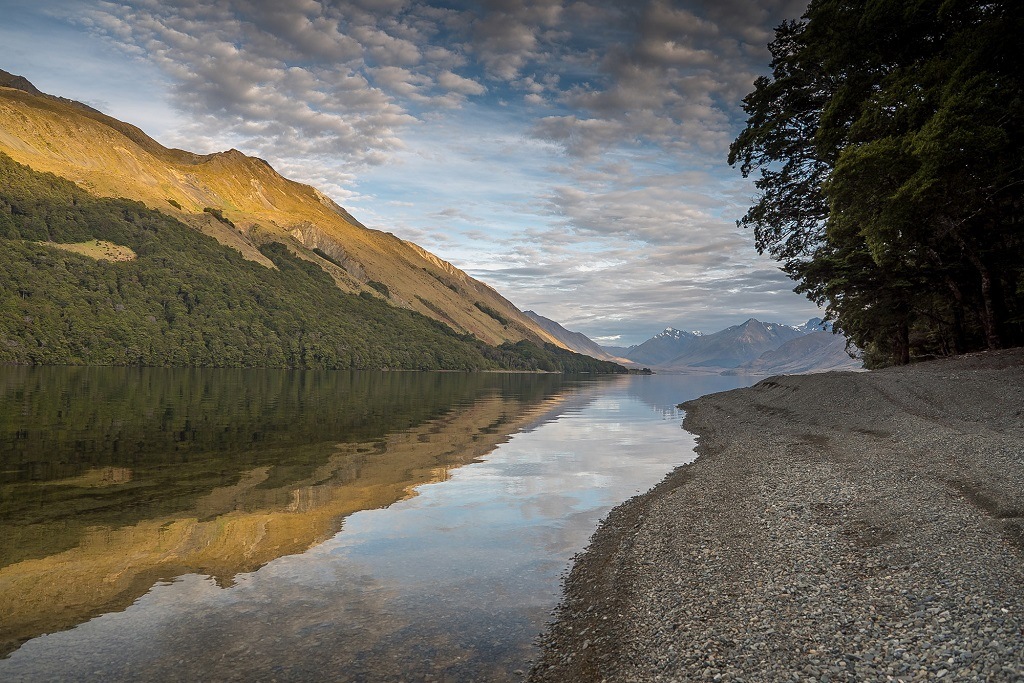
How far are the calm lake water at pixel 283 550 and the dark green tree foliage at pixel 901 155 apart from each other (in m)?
16.7

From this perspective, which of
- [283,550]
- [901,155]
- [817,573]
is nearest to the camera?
[817,573]

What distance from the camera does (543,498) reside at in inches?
885

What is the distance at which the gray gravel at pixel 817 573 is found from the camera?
25.3ft

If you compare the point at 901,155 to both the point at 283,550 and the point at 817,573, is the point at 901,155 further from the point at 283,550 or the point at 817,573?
the point at 283,550

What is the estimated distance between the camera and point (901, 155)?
2355 cm

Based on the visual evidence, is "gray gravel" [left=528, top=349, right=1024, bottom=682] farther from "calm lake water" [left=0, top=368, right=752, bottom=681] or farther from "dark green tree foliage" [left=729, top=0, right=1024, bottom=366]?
"dark green tree foliage" [left=729, top=0, right=1024, bottom=366]

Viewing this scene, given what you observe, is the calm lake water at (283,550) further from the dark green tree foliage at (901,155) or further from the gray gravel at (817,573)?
the dark green tree foliage at (901,155)

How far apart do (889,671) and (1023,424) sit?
73.3 feet

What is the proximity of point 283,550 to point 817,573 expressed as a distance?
41.1ft

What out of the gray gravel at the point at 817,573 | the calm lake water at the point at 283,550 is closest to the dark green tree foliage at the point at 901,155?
the gray gravel at the point at 817,573

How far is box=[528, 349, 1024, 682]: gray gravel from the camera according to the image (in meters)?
7.72

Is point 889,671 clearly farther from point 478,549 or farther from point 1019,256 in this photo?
point 1019,256

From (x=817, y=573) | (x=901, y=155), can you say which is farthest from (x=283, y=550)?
(x=901, y=155)

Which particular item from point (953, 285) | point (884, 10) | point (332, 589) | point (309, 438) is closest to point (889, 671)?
point (332, 589)
